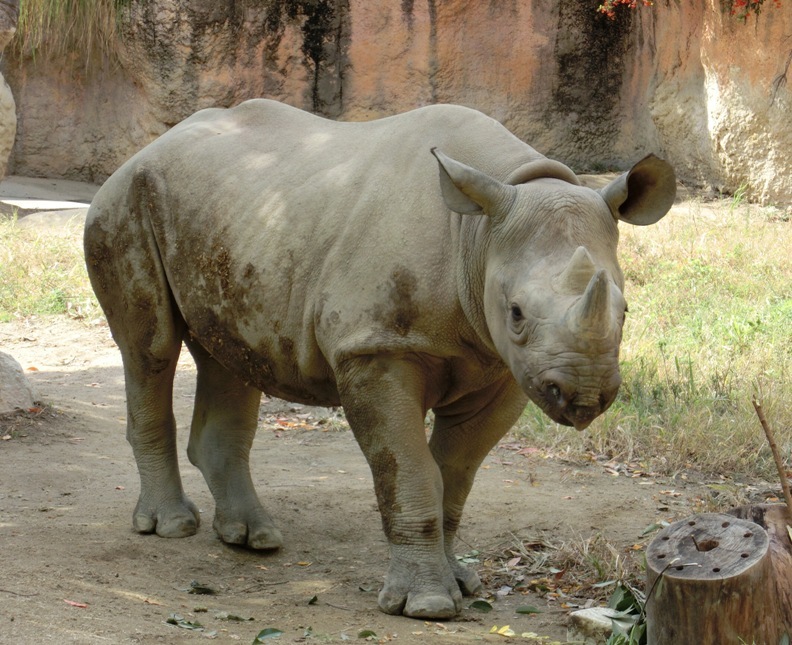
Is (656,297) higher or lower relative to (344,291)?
lower

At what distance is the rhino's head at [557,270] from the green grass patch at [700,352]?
289 cm

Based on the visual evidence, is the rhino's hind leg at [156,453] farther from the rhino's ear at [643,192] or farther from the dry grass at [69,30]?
the dry grass at [69,30]

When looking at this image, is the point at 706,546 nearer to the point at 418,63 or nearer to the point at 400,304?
the point at 400,304

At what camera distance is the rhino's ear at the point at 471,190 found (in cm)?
403

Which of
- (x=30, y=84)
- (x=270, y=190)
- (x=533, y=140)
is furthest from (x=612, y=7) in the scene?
(x=270, y=190)

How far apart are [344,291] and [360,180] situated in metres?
0.49

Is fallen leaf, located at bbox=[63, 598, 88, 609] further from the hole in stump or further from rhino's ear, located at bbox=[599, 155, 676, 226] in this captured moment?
rhino's ear, located at bbox=[599, 155, 676, 226]

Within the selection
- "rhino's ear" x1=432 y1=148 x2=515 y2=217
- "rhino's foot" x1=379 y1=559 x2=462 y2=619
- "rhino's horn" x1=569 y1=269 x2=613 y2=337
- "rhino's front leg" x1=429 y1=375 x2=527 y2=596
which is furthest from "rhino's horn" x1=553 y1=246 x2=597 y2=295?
"rhino's foot" x1=379 y1=559 x2=462 y2=619

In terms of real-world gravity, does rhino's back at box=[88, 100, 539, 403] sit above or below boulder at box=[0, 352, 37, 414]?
above

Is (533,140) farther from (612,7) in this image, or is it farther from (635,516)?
(635,516)

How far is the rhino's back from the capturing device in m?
4.32

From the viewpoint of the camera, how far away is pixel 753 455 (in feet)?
21.6

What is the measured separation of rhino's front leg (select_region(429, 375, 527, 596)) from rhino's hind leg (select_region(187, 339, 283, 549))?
3.32 ft

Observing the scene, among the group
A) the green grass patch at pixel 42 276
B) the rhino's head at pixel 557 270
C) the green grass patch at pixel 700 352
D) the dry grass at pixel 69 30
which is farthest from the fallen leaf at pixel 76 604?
the dry grass at pixel 69 30
